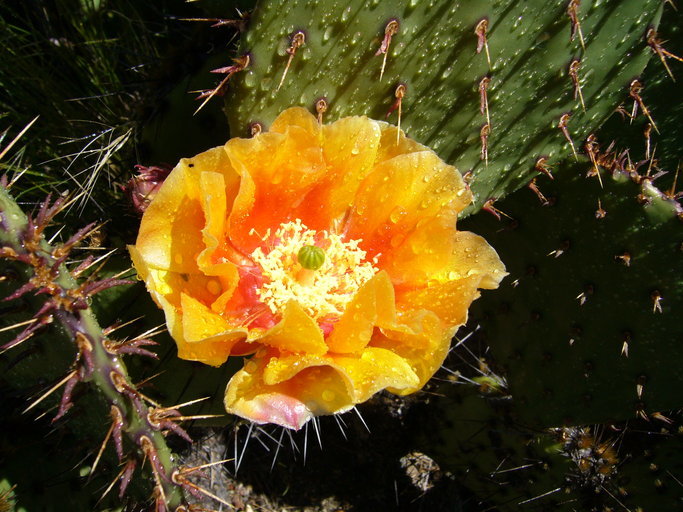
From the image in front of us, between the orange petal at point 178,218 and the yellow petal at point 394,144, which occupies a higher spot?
the yellow petal at point 394,144

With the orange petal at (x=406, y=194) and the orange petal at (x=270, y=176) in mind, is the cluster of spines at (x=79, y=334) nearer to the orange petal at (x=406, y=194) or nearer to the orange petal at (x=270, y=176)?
the orange petal at (x=270, y=176)

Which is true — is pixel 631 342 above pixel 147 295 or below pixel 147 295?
above

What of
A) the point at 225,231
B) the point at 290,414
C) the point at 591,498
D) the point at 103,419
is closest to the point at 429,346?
the point at 290,414

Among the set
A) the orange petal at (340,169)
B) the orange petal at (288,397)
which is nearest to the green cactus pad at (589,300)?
the orange petal at (340,169)

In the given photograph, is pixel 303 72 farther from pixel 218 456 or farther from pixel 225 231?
pixel 218 456

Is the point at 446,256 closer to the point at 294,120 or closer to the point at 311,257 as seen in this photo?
the point at 311,257

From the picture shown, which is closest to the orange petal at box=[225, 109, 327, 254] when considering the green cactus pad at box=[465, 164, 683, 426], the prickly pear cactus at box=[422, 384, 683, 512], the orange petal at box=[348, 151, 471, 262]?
the orange petal at box=[348, 151, 471, 262]

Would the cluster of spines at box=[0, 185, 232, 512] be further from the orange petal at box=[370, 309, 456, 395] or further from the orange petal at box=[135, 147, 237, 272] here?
the orange petal at box=[370, 309, 456, 395]
